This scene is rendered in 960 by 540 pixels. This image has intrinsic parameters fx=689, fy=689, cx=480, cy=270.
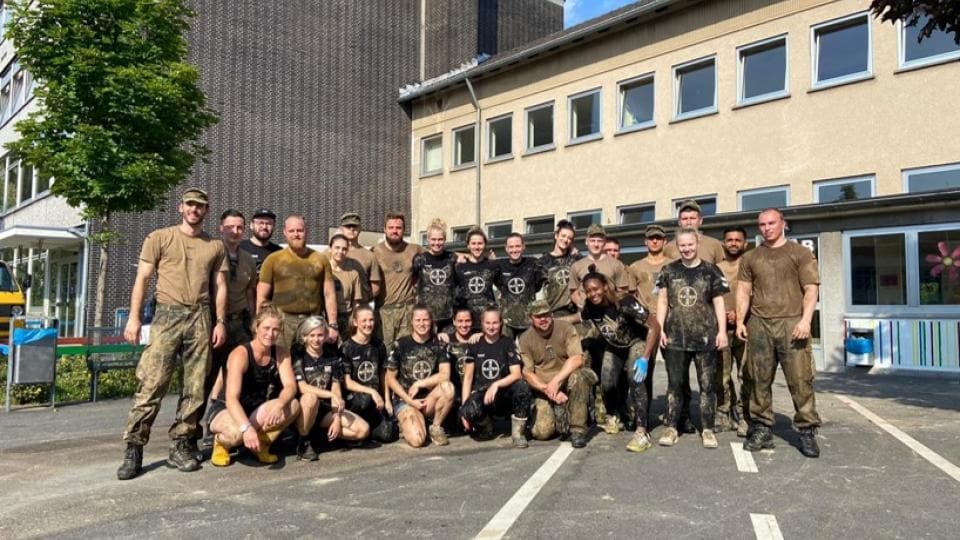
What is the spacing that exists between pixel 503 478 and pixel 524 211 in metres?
15.2

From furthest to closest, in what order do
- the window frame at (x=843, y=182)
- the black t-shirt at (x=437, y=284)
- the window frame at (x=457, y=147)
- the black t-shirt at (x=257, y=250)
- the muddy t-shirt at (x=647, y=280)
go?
the window frame at (x=457, y=147), the window frame at (x=843, y=182), the black t-shirt at (x=437, y=284), the muddy t-shirt at (x=647, y=280), the black t-shirt at (x=257, y=250)

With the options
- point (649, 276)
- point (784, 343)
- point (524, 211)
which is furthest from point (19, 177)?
point (784, 343)

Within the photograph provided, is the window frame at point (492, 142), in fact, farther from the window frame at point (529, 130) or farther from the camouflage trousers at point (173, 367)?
the camouflage trousers at point (173, 367)

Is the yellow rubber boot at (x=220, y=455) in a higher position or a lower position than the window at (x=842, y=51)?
lower

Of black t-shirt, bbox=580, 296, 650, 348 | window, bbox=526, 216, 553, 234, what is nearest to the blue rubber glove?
black t-shirt, bbox=580, 296, 650, 348

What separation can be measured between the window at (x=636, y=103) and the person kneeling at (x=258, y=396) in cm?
1346

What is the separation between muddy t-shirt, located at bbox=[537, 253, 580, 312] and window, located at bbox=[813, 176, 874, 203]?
318 inches

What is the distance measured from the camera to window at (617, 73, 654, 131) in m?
17.5

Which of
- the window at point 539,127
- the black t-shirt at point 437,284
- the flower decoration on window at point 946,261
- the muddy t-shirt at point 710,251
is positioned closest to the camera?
the muddy t-shirt at point 710,251

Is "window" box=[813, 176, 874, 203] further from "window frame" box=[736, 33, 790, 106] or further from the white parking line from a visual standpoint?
the white parking line

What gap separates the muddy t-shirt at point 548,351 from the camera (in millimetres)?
6676

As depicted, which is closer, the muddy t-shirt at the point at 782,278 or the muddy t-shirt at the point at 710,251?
the muddy t-shirt at the point at 782,278

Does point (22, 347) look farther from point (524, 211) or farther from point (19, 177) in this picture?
point (19, 177)

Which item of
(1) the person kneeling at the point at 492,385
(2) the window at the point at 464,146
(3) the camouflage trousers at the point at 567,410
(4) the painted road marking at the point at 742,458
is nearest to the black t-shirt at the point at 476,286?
(1) the person kneeling at the point at 492,385
